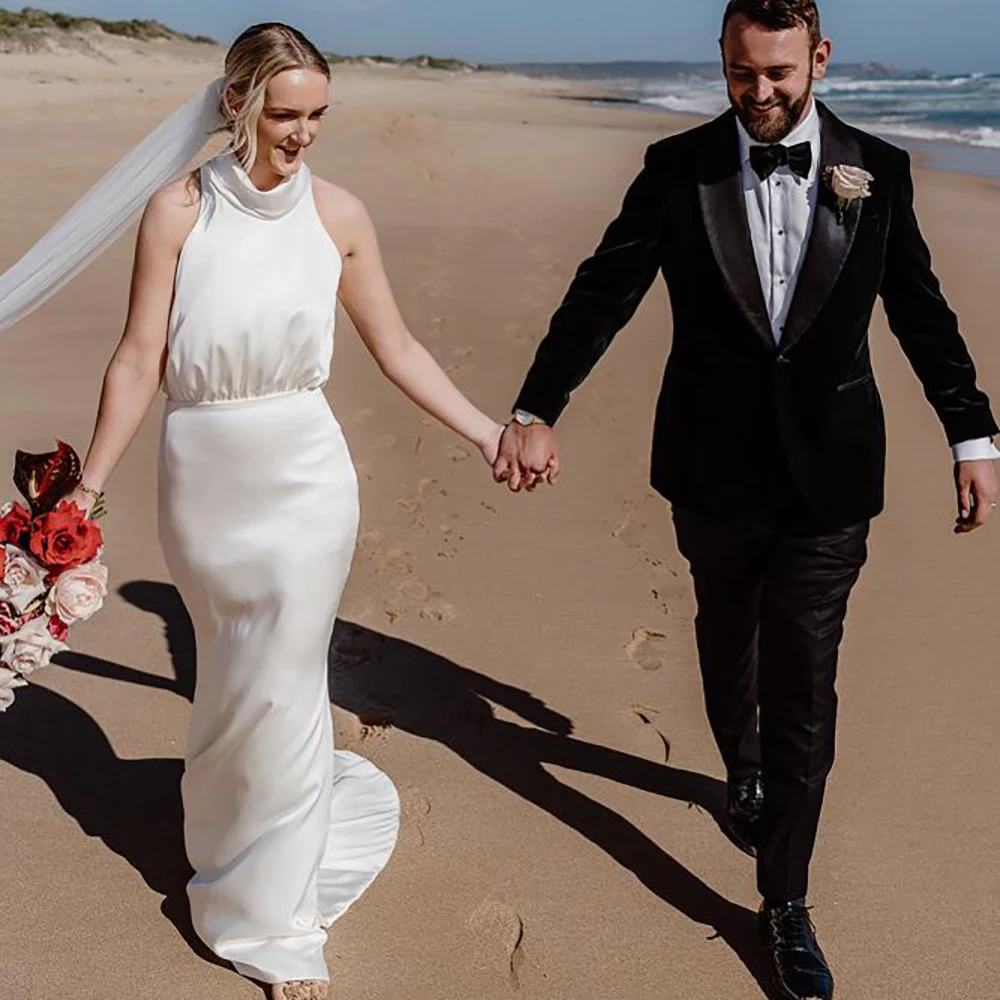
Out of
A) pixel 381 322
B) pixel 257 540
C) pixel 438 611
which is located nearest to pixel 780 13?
pixel 381 322

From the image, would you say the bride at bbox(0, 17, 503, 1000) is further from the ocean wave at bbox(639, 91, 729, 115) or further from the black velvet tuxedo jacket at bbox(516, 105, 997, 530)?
the ocean wave at bbox(639, 91, 729, 115)

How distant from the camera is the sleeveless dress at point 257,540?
10.7 feet

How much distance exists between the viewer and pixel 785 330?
342 cm

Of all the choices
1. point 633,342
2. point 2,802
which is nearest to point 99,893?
point 2,802

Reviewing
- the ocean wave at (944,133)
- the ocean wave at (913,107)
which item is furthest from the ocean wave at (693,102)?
the ocean wave at (944,133)

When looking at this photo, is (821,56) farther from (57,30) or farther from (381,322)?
(57,30)

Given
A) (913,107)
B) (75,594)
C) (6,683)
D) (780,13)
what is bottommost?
(6,683)

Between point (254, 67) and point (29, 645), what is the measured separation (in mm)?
1432

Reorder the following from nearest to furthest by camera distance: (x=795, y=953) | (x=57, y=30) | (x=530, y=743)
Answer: (x=795, y=953), (x=530, y=743), (x=57, y=30)

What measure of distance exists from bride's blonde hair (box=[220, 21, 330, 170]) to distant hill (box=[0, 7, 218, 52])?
156ft

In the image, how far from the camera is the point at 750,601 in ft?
12.6

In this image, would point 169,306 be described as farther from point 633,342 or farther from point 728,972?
point 633,342

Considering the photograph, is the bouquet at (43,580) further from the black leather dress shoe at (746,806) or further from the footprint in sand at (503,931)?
the black leather dress shoe at (746,806)

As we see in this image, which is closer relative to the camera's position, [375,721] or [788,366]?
[788,366]
